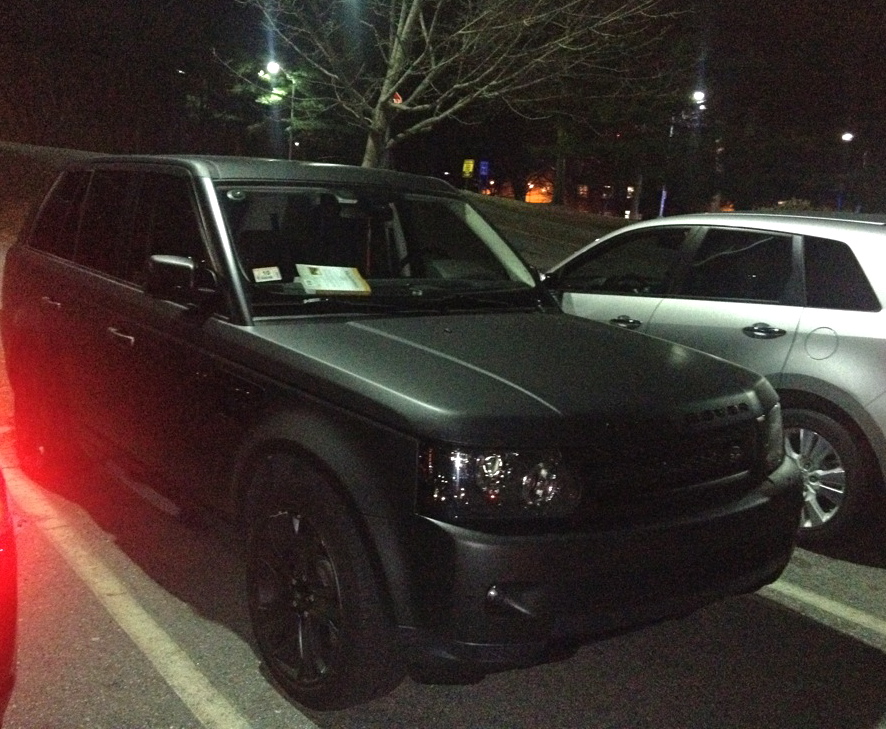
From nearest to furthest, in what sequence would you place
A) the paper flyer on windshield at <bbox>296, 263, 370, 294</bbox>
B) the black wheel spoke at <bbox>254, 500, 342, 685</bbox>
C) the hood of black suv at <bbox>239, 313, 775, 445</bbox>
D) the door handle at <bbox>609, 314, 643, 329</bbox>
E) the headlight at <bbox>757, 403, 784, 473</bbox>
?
the hood of black suv at <bbox>239, 313, 775, 445</bbox> → the black wheel spoke at <bbox>254, 500, 342, 685</bbox> → the headlight at <bbox>757, 403, 784, 473</bbox> → the paper flyer on windshield at <bbox>296, 263, 370, 294</bbox> → the door handle at <bbox>609, 314, 643, 329</bbox>

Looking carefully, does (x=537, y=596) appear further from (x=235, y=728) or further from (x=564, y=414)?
(x=235, y=728)

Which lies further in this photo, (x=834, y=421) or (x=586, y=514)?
(x=834, y=421)

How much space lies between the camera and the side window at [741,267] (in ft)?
16.9

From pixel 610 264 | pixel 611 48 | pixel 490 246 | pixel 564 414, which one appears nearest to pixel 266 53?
pixel 611 48

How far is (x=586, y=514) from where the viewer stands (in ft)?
9.26

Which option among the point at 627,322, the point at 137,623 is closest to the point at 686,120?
the point at 627,322

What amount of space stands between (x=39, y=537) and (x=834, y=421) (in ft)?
13.0

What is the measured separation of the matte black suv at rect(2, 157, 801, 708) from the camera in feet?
9.01

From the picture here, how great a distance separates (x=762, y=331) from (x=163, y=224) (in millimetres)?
3052

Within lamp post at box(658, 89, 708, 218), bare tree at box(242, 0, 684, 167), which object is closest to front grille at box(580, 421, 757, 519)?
bare tree at box(242, 0, 684, 167)

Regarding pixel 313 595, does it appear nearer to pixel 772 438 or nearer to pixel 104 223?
pixel 772 438

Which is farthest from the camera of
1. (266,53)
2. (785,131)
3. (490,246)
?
(785,131)

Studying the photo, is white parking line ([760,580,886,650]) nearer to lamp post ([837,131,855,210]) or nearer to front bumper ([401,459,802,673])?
front bumper ([401,459,802,673])

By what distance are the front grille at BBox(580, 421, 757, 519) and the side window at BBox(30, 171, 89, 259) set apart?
3.28 m
